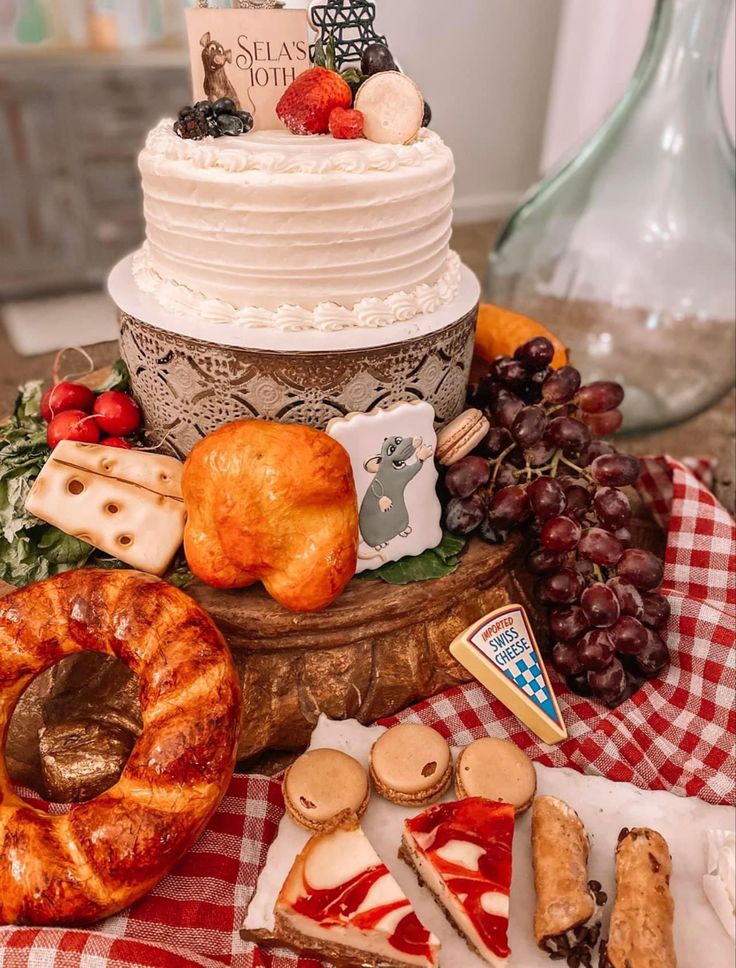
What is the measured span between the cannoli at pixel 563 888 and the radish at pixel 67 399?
38.7 inches

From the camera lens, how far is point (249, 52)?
118 centimetres

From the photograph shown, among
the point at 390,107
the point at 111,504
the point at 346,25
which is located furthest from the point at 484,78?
the point at 111,504

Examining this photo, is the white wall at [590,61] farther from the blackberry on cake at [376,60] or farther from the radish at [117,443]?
the radish at [117,443]

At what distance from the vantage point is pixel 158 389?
1.27 metres

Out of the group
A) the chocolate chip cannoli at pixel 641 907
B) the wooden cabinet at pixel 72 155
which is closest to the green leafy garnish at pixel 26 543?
the chocolate chip cannoli at pixel 641 907

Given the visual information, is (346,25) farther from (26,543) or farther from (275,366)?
(26,543)

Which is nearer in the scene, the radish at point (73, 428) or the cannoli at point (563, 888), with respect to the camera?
the cannoli at point (563, 888)

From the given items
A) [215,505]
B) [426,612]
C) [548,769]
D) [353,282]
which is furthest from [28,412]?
[548,769]

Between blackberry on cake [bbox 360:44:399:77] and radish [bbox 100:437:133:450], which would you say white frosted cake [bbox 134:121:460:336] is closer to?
blackberry on cake [bbox 360:44:399:77]

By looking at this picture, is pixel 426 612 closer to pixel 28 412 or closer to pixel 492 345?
pixel 492 345

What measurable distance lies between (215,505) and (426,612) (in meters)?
0.38

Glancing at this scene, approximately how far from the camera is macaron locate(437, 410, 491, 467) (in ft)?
4.24

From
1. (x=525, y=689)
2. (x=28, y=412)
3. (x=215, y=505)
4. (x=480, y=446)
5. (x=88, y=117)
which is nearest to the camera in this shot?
(x=215, y=505)

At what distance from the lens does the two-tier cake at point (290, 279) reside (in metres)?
1.08
